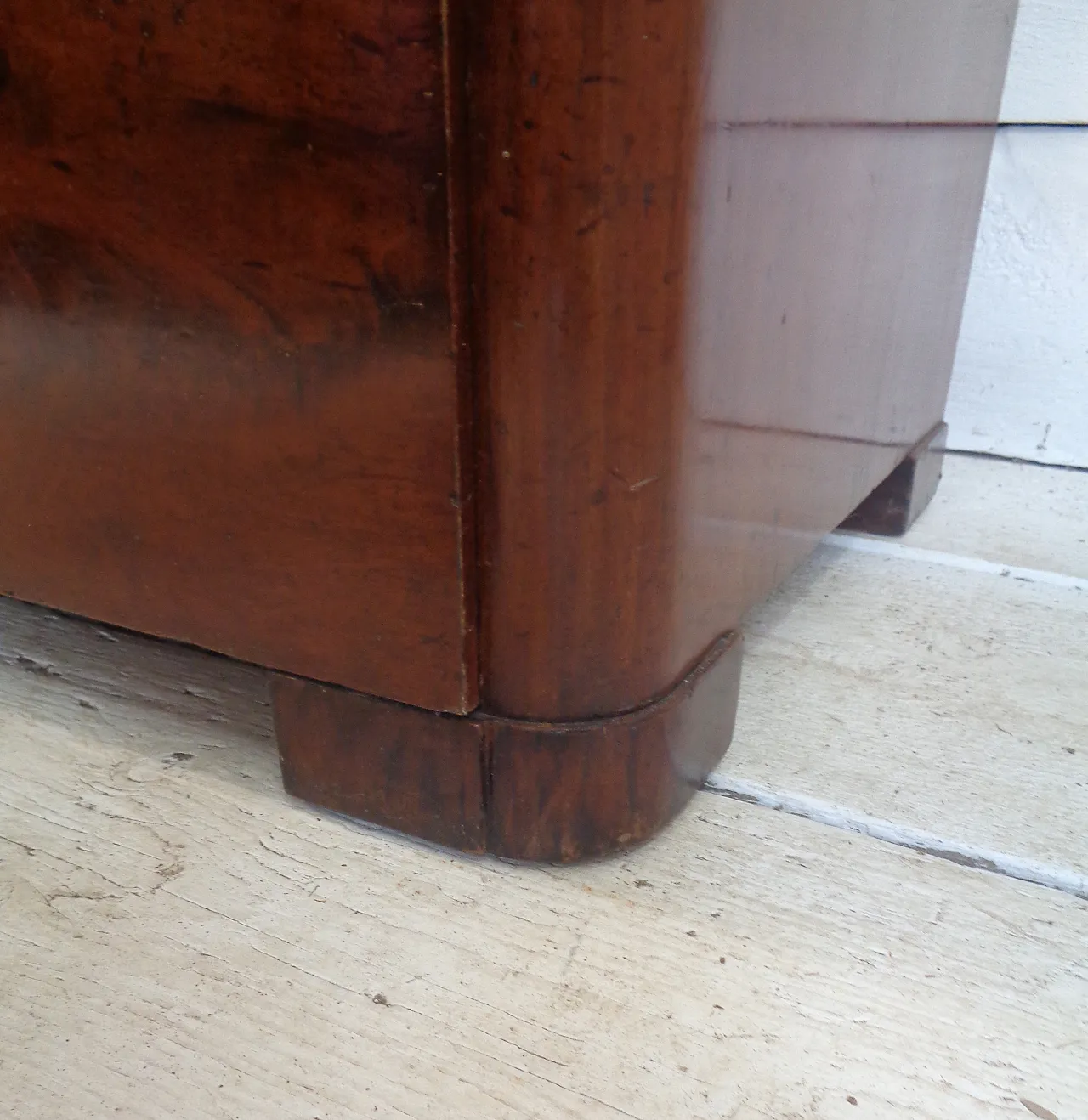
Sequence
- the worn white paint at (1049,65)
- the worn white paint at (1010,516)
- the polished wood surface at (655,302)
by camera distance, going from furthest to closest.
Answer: the worn white paint at (1049,65) → the worn white paint at (1010,516) → the polished wood surface at (655,302)

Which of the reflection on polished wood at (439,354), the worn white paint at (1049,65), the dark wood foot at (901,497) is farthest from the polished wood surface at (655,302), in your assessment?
the worn white paint at (1049,65)

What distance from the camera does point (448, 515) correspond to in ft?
1.58

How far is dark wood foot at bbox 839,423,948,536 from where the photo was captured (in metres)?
1.04

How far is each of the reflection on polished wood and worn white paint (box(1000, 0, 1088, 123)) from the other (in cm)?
64

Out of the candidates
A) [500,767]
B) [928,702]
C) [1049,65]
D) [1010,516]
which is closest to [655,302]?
[500,767]

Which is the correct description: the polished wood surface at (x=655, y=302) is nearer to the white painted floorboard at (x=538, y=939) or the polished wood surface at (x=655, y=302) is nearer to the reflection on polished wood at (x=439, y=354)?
the reflection on polished wood at (x=439, y=354)

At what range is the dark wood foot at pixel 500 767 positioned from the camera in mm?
541

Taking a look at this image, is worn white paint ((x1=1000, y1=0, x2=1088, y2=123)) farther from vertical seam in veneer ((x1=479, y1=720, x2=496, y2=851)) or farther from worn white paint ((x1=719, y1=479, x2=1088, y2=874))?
vertical seam in veneer ((x1=479, y1=720, x2=496, y2=851))

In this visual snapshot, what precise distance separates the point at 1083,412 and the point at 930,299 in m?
0.46

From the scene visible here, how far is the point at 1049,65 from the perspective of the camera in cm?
115

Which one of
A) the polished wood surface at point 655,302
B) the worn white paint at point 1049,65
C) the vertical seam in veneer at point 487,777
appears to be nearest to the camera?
the polished wood surface at point 655,302

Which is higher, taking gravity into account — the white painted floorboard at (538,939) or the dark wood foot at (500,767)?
the dark wood foot at (500,767)

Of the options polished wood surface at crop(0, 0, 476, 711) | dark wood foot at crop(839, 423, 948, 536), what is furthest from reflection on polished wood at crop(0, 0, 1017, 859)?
dark wood foot at crop(839, 423, 948, 536)

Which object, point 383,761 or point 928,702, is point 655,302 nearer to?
point 383,761
